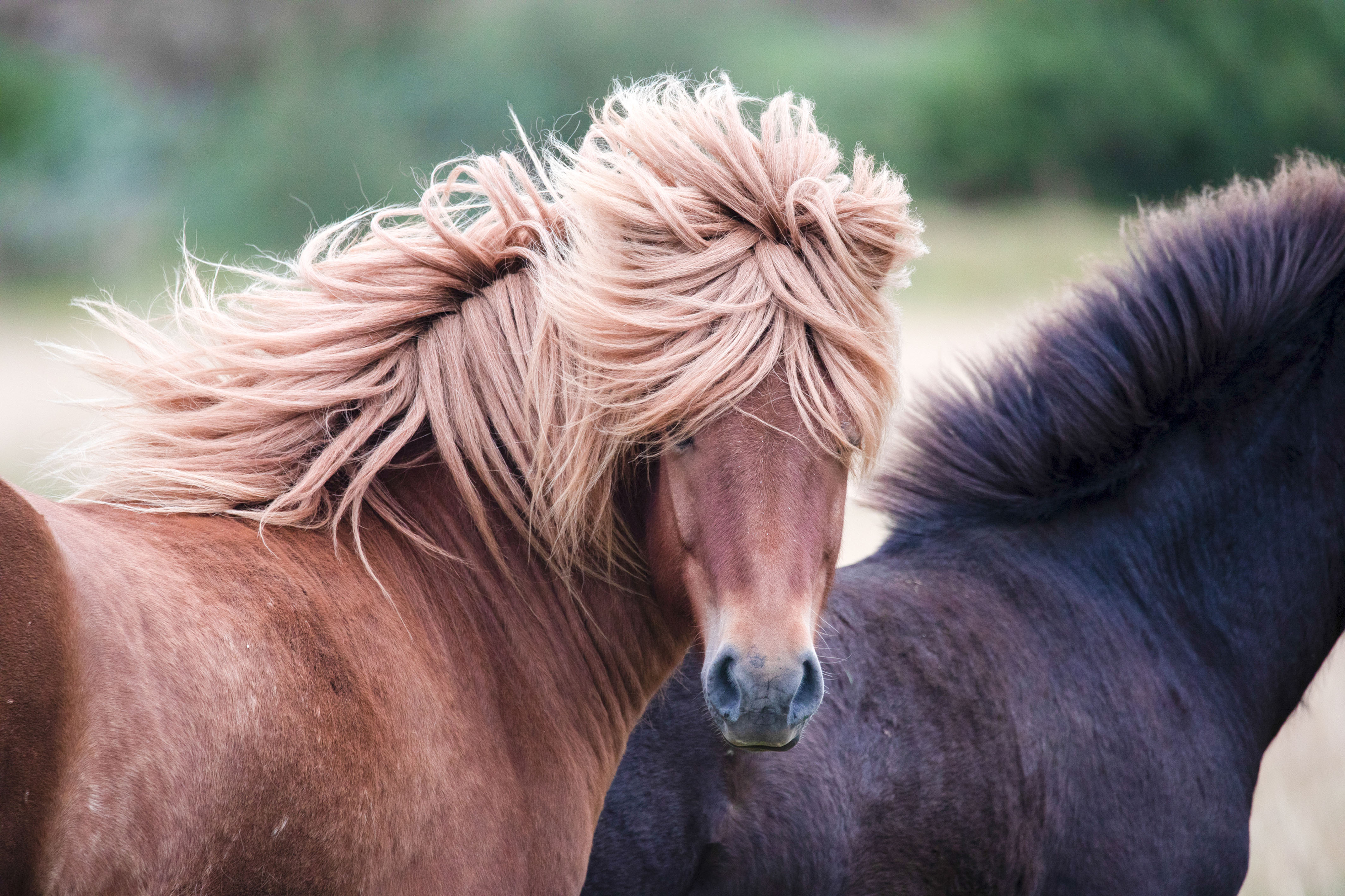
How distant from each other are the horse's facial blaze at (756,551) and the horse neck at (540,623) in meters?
0.23

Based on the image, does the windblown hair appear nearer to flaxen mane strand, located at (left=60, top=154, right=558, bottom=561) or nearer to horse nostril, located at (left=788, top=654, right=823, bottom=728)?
flaxen mane strand, located at (left=60, top=154, right=558, bottom=561)

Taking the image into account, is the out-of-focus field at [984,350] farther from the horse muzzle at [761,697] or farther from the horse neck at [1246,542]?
the horse muzzle at [761,697]

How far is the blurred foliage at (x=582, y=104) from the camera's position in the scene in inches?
913

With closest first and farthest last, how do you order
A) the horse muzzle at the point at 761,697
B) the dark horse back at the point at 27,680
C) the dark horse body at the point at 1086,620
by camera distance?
the dark horse back at the point at 27,680 → the horse muzzle at the point at 761,697 → the dark horse body at the point at 1086,620

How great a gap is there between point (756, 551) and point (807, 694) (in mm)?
297

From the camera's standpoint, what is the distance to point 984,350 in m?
3.81

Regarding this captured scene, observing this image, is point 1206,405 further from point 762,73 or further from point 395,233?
point 762,73

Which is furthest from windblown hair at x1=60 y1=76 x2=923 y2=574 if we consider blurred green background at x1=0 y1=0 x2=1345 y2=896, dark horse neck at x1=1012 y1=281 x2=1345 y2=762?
blurred green background at x1=0 y1=0 x2=1345 y2=896

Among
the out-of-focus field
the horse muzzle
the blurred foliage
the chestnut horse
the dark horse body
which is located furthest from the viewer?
the blurred foliage

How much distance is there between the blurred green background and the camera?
22031 millimetres

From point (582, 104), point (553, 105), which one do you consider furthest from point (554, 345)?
point (553, 105)

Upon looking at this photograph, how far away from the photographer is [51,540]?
5.43ft

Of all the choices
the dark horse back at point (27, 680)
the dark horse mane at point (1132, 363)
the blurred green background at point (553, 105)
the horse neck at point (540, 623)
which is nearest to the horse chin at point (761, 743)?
the horse neck at point (540, 623)

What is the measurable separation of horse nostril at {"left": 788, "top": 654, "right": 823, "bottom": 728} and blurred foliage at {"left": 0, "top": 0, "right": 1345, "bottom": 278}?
2123 cm
